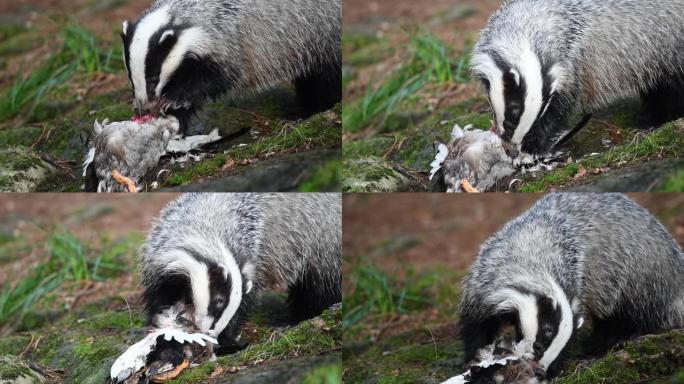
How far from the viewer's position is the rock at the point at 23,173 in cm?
425

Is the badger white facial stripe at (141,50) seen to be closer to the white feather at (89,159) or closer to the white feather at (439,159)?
the white feather at (89,159)

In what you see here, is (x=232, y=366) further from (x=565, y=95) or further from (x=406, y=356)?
(x=565, y=95)

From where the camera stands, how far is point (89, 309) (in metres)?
4.81

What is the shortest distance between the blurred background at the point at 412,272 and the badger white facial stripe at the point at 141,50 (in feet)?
4.96

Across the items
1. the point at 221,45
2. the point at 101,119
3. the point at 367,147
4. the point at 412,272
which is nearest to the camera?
the point at 221,45

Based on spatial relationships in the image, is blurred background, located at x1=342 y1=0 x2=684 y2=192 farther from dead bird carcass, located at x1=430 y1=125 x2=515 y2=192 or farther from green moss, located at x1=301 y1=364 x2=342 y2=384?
green moss, located at x1=301 y1=364 x2=342 y2=384

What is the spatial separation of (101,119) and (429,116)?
153cm

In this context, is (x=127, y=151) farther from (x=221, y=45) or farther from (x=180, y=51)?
(x=221, y=45)

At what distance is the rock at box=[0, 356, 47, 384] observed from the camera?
3.88 meters

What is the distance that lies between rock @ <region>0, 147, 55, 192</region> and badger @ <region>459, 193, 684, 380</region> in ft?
6.05

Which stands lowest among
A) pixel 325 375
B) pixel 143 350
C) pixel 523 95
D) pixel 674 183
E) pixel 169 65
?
pixel 325 375

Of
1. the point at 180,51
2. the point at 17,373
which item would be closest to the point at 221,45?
the point at 180,51

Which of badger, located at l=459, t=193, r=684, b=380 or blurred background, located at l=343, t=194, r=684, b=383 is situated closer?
badger, located at l=459, t=193, r=684, b=380

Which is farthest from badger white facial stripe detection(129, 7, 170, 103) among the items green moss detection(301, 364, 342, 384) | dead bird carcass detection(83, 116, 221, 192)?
green moss detection(301, 364, 342, 384)
